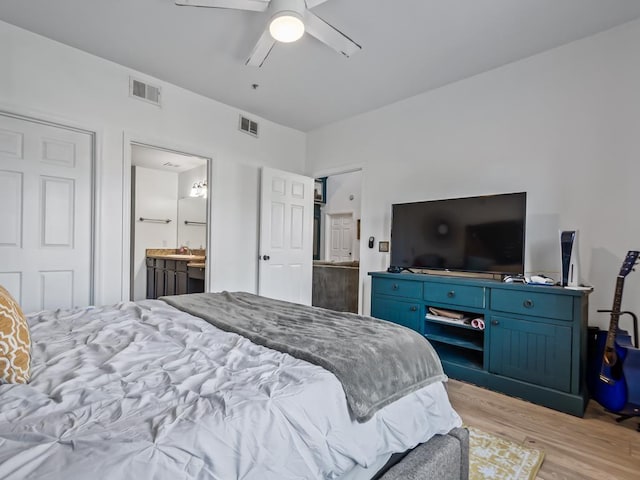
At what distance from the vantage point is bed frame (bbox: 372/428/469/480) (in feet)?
3.77

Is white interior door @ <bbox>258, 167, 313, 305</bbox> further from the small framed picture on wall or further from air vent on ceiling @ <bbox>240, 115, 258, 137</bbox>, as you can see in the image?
the small framed picture on wall

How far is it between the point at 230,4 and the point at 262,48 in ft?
1.52

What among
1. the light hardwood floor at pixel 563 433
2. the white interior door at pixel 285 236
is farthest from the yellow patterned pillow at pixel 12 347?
the white interior door at pixel 285 236

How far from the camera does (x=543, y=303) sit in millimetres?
2383

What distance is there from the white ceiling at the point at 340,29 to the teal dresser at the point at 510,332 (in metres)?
1.87

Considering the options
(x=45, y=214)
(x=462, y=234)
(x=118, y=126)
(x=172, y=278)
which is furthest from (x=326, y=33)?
(x=172, y=278)

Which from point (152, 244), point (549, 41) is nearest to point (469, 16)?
point (549, 41)

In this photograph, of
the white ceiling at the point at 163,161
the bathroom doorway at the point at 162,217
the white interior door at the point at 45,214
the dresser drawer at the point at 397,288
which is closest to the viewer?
the white interior door at the point at 45,214

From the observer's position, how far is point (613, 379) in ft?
7.04

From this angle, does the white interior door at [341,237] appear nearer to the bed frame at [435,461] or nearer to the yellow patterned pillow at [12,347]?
the bed frame at [435,461]

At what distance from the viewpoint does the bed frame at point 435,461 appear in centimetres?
115

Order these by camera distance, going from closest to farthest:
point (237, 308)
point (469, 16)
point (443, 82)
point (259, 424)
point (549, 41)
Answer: point (259, 424), point (237, 308), point (469, 16), point (549, 41), point (443, 82)

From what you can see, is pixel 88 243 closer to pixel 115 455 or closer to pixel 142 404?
pixel 142 404

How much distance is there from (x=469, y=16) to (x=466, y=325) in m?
2.29
